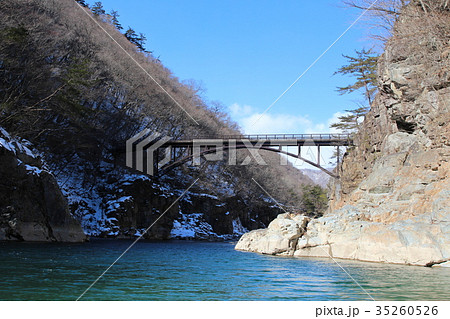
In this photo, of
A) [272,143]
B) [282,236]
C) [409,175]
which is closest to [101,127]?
[272,143]

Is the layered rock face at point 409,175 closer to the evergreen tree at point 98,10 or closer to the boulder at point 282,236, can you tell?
the boulder at point 282,236

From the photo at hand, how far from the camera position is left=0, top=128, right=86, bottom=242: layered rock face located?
20.0 meters

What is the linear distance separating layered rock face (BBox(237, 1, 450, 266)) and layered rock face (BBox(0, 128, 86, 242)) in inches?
394

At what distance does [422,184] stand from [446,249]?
4.38 m

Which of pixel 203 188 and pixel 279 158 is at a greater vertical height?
pixel 279 158

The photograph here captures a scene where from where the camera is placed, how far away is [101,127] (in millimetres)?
39125

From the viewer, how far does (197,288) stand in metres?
8.48

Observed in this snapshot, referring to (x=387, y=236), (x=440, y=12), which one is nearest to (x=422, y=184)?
(x=387, y=236)

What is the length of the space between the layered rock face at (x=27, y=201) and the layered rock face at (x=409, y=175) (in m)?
10.00

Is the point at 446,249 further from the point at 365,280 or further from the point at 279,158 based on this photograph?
the point at 279,158

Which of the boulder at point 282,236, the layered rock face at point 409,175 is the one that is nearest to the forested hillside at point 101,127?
the boulder at point 282,236

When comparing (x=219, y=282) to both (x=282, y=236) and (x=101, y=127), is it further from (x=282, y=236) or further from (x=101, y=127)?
(x=101, y=127)

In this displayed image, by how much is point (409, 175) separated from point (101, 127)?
94.8 feet
